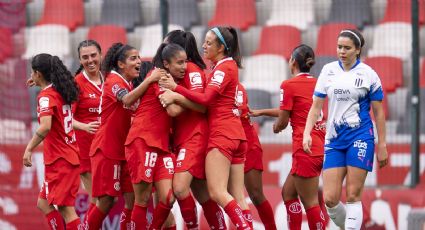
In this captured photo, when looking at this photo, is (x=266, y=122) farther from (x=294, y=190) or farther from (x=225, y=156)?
(x=225, y=156)

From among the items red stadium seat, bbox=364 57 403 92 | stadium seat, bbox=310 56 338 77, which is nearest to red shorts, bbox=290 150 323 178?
stadium seat, bbox=310 56 338 77

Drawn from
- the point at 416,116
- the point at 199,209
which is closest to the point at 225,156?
the point at 199,209

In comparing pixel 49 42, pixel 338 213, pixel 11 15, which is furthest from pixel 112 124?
pixel 49 42

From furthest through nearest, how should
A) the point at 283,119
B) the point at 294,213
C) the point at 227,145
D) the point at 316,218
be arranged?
the point at 294,213 → the point at 283,119 → the point at 316,218 → the point at 227,145

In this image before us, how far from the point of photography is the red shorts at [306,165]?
1189 centimetres

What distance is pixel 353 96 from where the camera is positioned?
11.0m

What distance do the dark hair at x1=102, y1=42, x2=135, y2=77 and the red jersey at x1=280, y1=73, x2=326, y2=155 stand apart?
5.44 ft

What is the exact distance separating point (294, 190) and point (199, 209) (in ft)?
7.49

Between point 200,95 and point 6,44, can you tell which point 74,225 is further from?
point 6,44

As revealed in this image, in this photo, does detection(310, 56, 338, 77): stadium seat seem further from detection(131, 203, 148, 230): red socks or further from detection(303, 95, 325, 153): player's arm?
detection(131, 203, 148, 230): red socks

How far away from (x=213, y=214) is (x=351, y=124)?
5.30ft

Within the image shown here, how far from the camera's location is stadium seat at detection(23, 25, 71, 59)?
16938 mm

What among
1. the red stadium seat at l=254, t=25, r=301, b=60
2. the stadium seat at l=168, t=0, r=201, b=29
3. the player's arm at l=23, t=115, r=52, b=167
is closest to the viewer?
the player's arm at l=23, t=115, r=52, b=167

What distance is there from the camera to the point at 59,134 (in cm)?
1179
